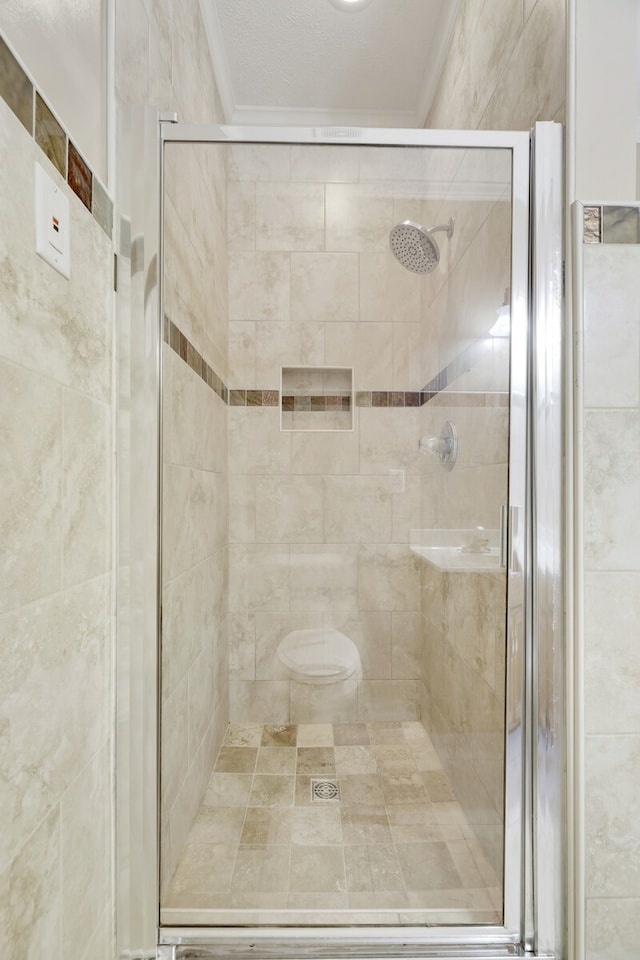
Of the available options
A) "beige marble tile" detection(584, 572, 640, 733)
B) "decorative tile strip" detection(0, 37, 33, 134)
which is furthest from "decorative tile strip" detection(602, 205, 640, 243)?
"decorative tile strip" detection(0, 37, 33, 134)

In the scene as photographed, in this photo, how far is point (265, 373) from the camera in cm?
121

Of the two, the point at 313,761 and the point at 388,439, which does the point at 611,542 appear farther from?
the point at 313,761

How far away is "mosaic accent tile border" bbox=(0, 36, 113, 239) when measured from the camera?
2.19ft

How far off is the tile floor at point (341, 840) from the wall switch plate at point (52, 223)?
1024mm

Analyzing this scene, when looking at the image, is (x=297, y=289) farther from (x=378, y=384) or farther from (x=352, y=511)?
(x=352, y=511)

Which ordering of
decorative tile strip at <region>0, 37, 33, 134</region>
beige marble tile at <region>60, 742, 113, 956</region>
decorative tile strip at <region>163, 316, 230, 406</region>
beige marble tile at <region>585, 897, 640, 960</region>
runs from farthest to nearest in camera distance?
1. decorative tile strip at <region>163, 316, 230, 406</region>
2. beige marble tile at <region>585, 897, 640, 960</region>
3. beige marble tile at <region>60, 742, 113, 956</region>
4. decorative tile strip at <region>0, 37, 33, 134</region>

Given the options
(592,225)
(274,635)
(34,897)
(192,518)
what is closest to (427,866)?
(274,635)

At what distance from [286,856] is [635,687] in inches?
32.8

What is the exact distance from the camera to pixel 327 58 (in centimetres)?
213

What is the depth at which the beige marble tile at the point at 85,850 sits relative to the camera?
2.83ft

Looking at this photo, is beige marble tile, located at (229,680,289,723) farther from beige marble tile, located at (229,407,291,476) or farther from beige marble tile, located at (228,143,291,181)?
beige marble tile, located at (228,143,291,181)

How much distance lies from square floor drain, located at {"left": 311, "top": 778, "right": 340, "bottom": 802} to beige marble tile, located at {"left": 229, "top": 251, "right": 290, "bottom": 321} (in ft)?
3.41

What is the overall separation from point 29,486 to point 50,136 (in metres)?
0.50

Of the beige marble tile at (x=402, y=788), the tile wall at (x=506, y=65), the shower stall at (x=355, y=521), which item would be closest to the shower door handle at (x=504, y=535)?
the shower stall at (x=355, y=521)
